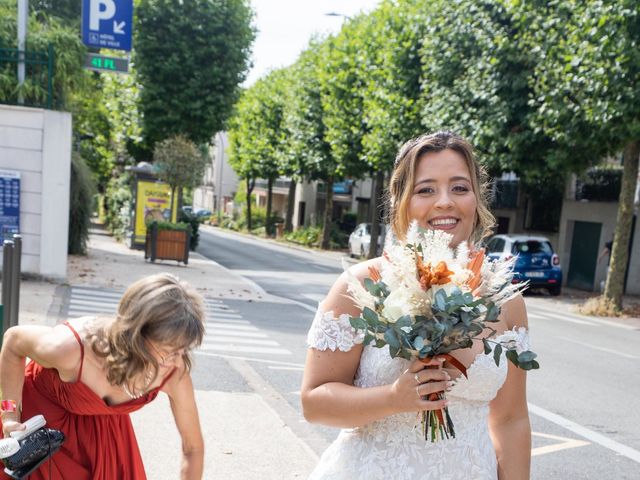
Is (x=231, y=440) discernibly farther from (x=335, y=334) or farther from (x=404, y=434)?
(x=335, y=334)

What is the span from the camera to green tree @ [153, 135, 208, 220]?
22.2 meters

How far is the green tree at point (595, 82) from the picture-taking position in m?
13.4

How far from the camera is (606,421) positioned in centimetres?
661

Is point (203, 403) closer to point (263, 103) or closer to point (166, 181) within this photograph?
point (166, 181)

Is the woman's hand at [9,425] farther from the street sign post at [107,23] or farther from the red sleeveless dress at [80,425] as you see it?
the street sign post at [107,23]

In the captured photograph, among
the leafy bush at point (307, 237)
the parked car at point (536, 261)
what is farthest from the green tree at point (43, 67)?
the leafy bush at point (307, 237)

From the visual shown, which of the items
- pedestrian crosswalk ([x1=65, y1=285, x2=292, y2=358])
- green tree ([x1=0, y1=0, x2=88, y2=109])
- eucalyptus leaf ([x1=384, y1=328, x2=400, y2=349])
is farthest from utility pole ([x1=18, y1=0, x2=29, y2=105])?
eucalyptus leaf ([x1=384, y1=328, x2=400, y2=349])

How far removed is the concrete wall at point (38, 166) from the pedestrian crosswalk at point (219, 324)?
4.00ft

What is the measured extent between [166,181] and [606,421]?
18.5 metres

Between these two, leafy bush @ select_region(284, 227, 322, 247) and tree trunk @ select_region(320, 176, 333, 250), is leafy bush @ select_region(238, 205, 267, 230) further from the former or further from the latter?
tree trunk @ select_region(320, 176, 333, 250)

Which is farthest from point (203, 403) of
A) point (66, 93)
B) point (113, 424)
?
point (66, 93)

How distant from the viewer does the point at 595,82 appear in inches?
560

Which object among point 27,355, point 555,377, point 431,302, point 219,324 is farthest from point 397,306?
point 219,324

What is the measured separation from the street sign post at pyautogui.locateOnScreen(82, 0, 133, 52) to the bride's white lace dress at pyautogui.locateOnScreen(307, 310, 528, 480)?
44.7 ft
